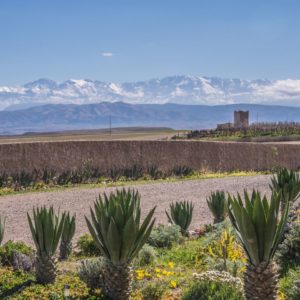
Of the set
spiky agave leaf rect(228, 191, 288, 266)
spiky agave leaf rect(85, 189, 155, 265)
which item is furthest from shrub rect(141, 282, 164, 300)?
spiky agave leaf rect(228, 191, 288, 266)

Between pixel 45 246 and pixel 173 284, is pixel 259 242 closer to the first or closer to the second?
pixel 173 284

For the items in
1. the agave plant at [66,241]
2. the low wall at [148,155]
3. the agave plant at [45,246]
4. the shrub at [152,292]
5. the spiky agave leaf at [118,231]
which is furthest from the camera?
the low wall at [148,155]

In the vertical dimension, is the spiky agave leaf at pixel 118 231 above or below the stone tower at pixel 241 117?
below

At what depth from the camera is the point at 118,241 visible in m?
7.25

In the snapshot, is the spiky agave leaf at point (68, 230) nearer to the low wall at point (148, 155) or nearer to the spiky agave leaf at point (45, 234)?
the spiky agave leaf at point (45, 234)

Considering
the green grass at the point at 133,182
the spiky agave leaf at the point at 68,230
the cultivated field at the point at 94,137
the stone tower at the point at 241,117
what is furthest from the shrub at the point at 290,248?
the stone tower at the point at 241,117

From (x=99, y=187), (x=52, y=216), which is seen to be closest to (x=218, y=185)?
(x=99, y=187)

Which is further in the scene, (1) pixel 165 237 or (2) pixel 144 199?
(2) pixel 144 199

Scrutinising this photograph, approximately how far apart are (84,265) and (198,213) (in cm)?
1069

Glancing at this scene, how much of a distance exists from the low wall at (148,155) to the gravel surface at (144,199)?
319 centimetres

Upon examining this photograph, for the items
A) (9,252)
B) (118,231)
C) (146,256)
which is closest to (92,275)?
(118,231)

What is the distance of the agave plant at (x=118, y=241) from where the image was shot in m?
7.25

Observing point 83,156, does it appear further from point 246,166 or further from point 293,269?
point 293,269

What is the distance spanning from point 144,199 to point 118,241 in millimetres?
14113
